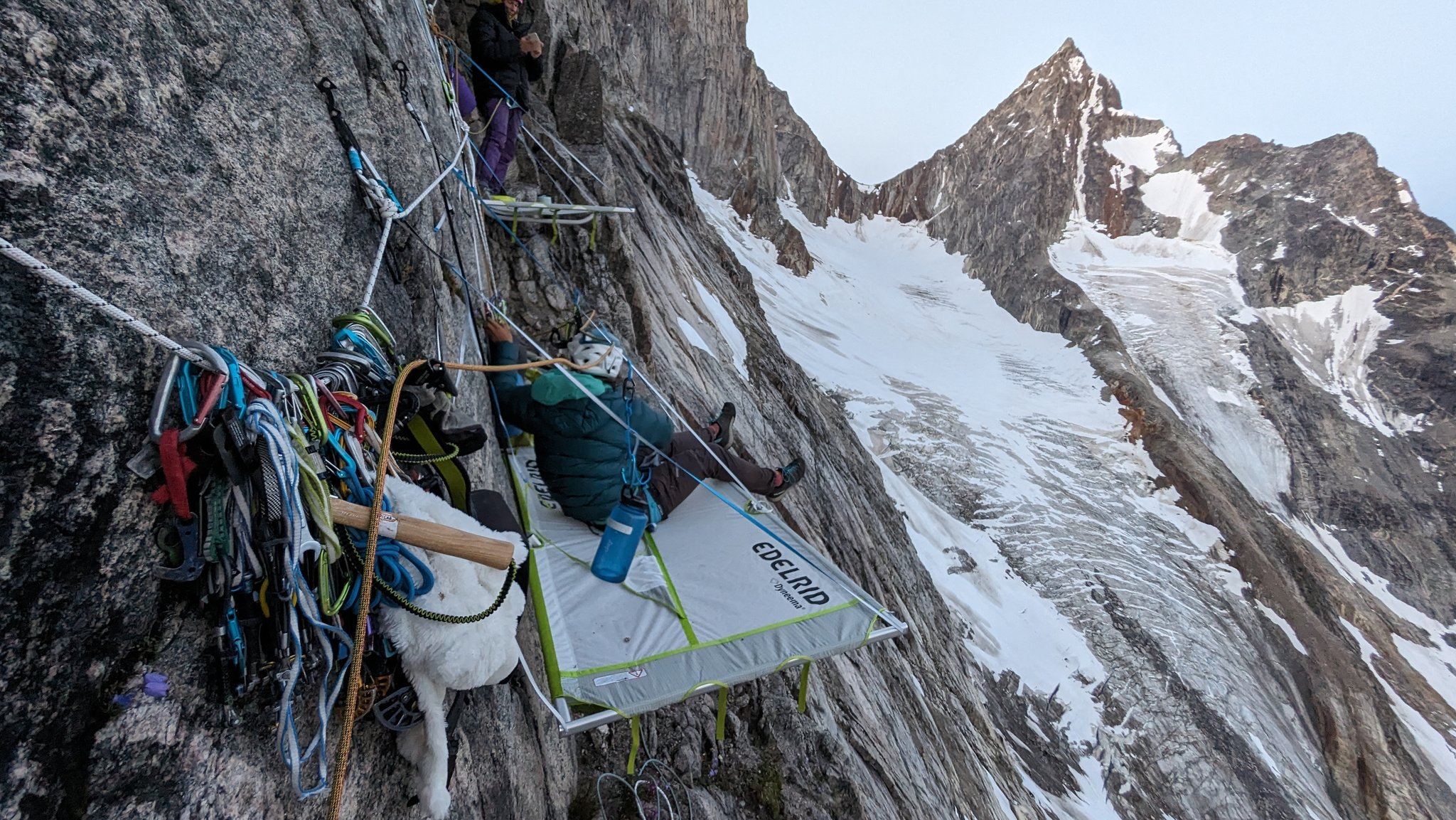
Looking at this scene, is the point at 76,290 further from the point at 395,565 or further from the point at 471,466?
the point at 471,466

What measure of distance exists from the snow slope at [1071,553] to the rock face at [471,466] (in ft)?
0.87

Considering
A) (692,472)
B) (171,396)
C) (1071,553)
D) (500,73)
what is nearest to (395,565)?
(171,396)

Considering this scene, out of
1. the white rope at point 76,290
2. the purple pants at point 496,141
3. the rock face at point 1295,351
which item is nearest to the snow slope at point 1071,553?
the rock face at point 1295,351

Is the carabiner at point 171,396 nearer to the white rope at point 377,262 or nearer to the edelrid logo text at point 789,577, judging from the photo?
the white rope at point 377,262

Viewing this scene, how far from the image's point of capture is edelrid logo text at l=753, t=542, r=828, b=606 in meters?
4.34

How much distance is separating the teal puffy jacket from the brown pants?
47 centimetres

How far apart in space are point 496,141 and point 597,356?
3973mm

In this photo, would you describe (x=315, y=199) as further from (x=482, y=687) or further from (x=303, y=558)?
(x=482, y=687)

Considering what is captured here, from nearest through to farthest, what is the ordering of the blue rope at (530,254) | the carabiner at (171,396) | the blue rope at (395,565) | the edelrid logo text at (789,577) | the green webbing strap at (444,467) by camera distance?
the carabiner at (171,396), the blue rope at (395,565), the green webbing strap at (444,467), the edelrid logo text at (789,577), the blue rope at (530,254)

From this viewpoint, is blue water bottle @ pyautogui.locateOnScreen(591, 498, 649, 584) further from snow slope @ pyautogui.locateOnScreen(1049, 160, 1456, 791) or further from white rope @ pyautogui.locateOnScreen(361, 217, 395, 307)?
snow slope @ pyautogui.locateOnScreen(1049, 160, 1456, 791)

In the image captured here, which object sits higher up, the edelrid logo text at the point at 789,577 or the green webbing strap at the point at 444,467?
the green webbing strap at the point at 444,467

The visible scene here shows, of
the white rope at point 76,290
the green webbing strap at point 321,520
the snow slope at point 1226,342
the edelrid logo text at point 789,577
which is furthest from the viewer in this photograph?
the snow slope at point 1226,342

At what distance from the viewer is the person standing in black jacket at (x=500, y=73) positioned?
6.87 m

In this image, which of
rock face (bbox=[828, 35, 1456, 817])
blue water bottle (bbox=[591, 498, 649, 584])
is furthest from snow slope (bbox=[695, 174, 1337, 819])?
blue water bottle (bbox=[591, 498, 649, 584])
